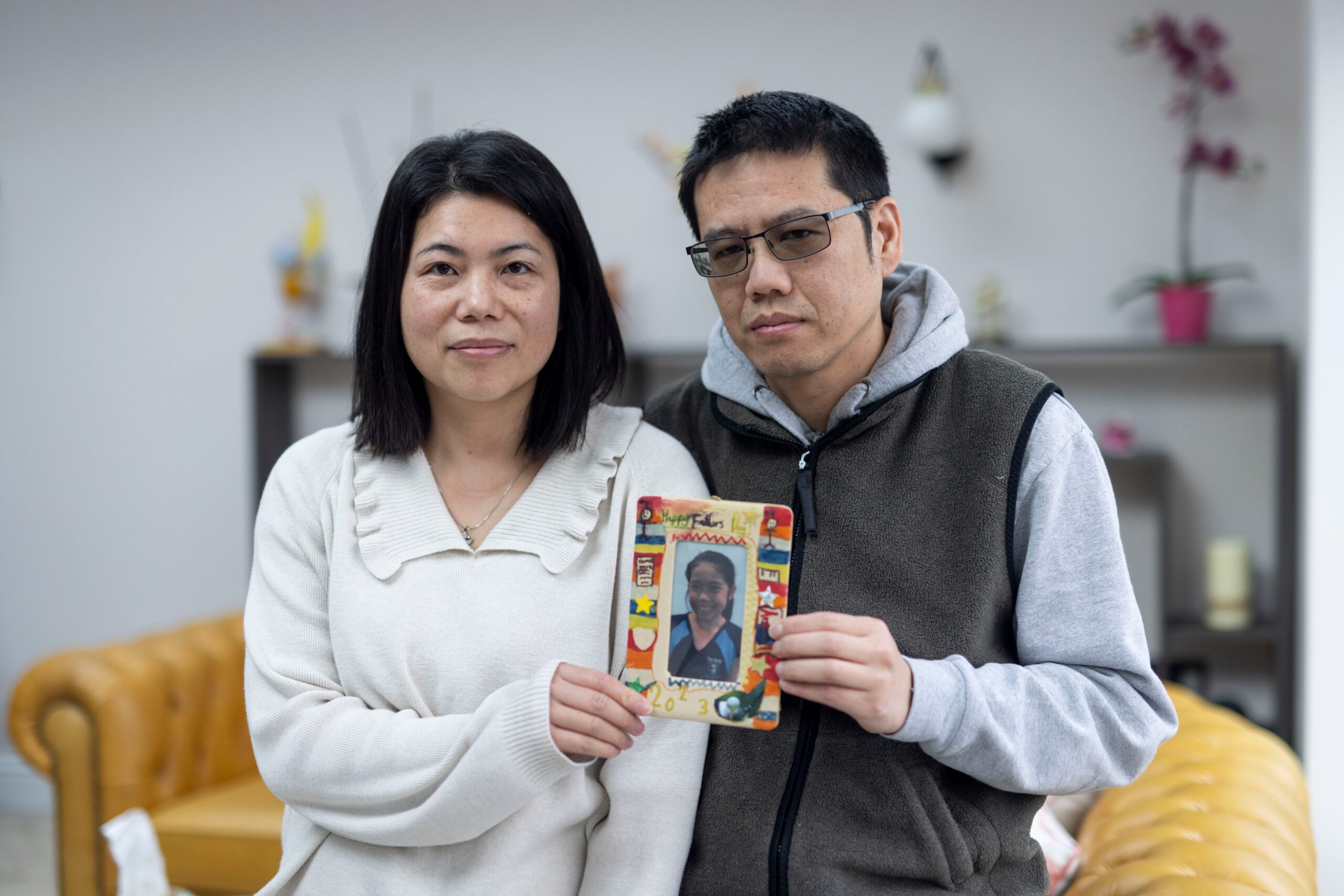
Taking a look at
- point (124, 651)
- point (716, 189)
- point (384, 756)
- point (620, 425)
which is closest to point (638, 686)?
point (384, 756)

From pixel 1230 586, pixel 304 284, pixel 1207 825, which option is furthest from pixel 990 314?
pixel 304 284

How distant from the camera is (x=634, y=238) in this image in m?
4.15

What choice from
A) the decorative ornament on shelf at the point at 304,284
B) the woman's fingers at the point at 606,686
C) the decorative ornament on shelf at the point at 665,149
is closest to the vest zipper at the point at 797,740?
the woman's fingers at the point at 606,686

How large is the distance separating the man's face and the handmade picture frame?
1.00ft

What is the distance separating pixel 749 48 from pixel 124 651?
9.22ft

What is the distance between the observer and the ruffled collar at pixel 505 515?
59.8 inches

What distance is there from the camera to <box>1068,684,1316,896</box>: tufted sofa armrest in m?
1.63

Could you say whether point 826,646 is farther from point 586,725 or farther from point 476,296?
point 476,296

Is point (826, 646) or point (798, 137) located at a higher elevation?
point (798, 137)

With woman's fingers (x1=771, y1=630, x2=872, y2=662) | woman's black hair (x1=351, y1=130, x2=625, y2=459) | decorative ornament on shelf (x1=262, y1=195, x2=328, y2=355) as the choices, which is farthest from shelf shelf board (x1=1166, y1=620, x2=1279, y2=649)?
decorative ornament on shelf (x1=262, y1=195, x2=328, y2=355)

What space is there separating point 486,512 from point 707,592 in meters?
0.43

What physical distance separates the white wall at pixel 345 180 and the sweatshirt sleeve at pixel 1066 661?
8.44ft

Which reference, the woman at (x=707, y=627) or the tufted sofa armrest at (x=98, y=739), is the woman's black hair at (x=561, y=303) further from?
the tufted sofa armrest at (x=98, y=739)

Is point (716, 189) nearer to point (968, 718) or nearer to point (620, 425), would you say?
point (620, 425)
